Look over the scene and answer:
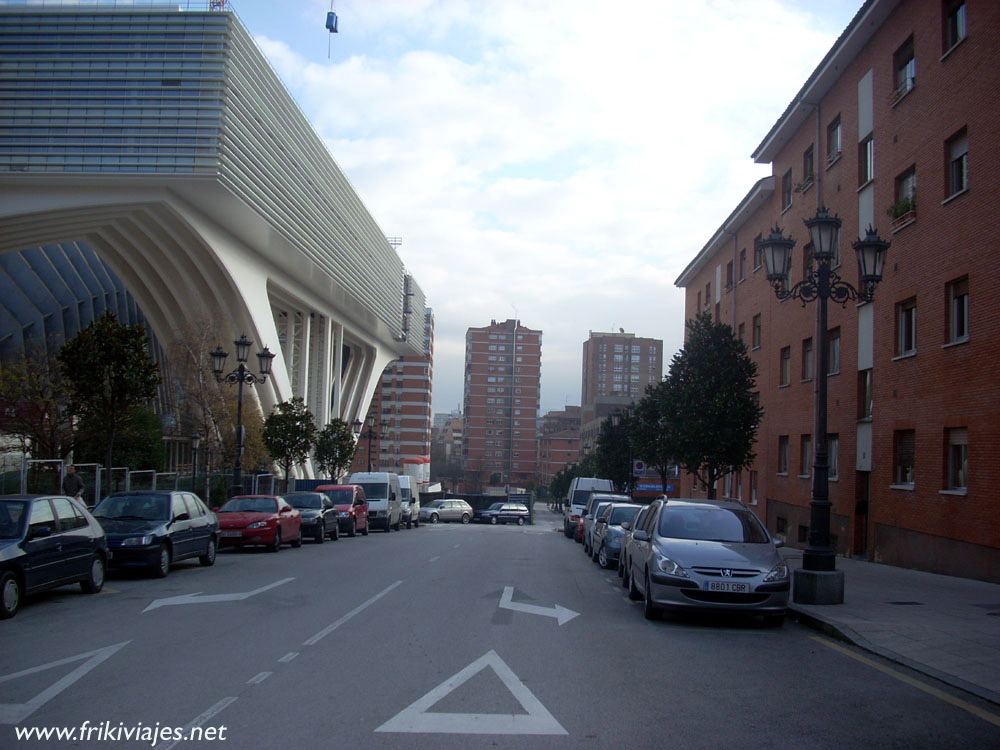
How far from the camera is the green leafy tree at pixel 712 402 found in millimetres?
25547

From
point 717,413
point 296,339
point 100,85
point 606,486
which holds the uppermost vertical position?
point 100,85

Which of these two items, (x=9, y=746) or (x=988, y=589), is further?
(x=988, y=589)

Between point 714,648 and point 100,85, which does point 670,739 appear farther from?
point 100,85

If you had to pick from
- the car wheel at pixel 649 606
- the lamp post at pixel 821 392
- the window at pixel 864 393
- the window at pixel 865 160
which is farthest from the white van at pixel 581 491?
the car wheel at pixel 649 606

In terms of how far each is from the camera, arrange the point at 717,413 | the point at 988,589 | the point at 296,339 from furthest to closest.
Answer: the point at 296,339 < the point at 717,413 < the point at 988,589

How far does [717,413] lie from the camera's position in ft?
83.4

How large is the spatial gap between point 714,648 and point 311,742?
5.18 m

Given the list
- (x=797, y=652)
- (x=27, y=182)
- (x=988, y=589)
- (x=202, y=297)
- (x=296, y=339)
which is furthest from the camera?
(x=296, y=339)

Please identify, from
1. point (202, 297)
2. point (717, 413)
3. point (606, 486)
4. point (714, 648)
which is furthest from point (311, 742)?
point (202, 297)

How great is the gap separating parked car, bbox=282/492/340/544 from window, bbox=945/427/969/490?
16108mm

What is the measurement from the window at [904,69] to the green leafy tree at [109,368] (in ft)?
60.5

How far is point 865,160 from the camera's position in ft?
77.0

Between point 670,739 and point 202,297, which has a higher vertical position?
point 202,297

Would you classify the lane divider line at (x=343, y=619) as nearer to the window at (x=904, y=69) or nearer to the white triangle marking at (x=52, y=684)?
the white triangle marking at (x=52, y=684)
